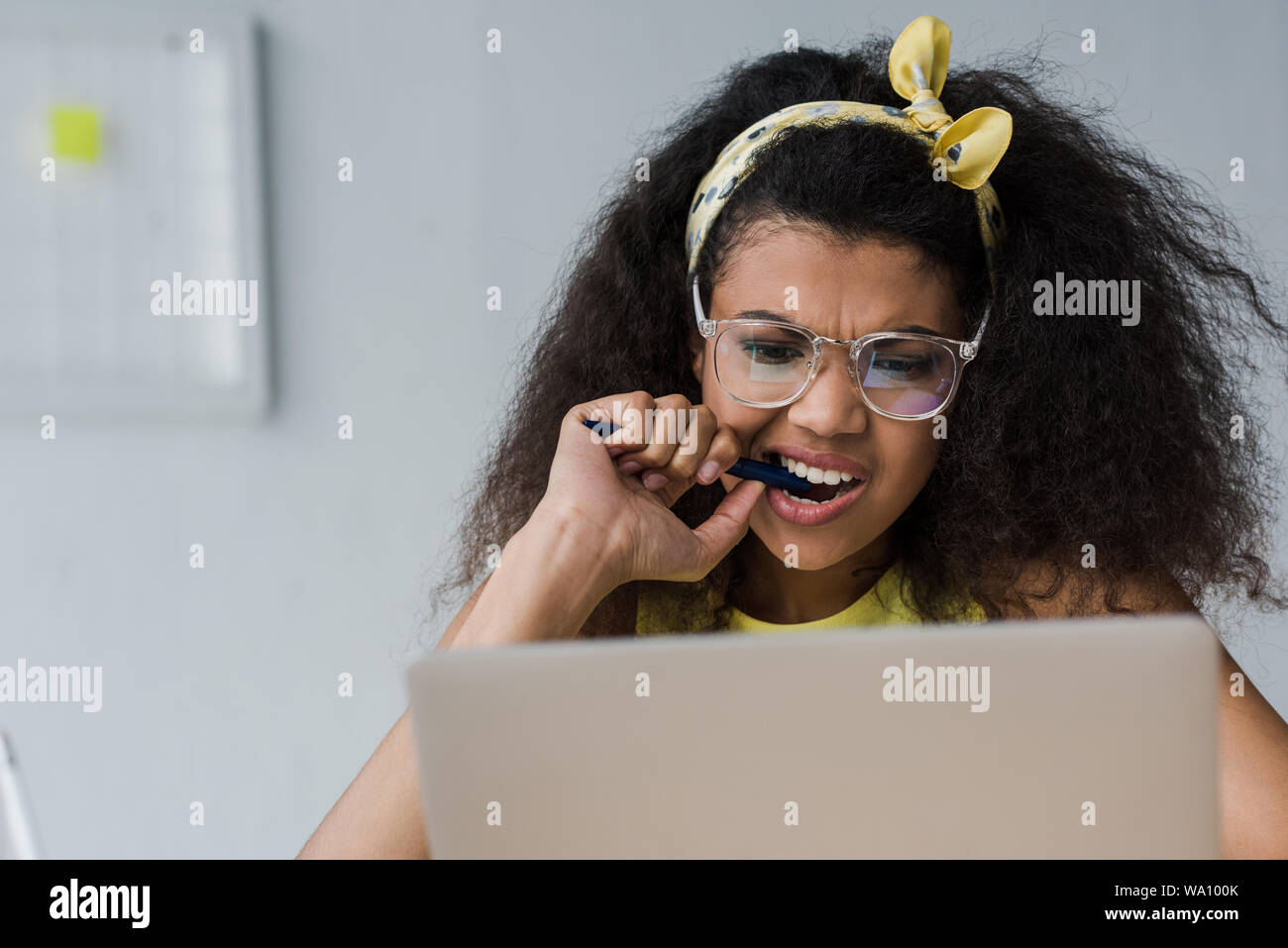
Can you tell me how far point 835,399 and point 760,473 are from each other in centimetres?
12

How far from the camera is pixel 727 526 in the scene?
4.34ft

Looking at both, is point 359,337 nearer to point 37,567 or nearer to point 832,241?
point 37,567

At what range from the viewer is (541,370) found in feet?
5.37

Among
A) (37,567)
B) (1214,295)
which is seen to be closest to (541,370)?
(1214,295)

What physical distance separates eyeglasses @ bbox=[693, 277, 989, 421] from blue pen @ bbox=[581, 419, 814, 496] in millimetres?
67

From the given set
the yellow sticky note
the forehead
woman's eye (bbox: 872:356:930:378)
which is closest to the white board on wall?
the yellow sticky note

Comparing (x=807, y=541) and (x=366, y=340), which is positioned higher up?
(x=366, y=340)

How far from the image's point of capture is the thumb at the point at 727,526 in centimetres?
132

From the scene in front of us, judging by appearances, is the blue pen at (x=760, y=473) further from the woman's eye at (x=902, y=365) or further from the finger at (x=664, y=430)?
the woman's eye at (x=902, y=365)

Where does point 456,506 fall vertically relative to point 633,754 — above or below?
below

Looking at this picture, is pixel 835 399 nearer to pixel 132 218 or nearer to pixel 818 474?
pixel 818 474

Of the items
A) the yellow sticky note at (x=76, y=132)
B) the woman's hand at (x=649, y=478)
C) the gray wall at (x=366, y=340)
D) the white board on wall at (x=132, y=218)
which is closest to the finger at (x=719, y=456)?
the woman's hand at (x=649, y=478)

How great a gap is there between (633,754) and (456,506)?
5.44 ft

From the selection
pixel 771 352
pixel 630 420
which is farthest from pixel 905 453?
pixel 630 420
